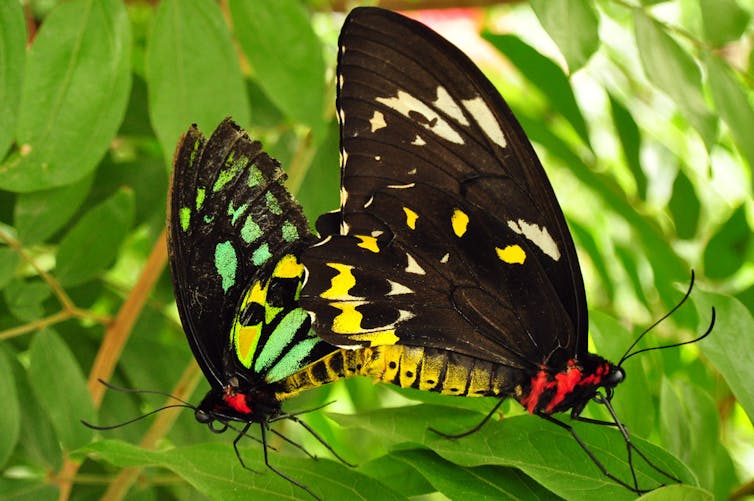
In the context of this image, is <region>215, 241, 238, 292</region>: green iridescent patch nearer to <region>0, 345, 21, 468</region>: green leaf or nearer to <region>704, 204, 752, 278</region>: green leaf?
<region>0, 345, 21, 468</region>: green leaf

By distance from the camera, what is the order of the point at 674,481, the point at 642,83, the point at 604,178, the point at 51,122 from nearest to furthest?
1. the point at 674,481
2. the point at 51,122
3. the point at 604,178
4. the point at 642,83

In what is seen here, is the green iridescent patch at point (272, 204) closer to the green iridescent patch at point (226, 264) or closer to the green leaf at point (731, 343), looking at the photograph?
the green iridescent patch at point (226, 264)

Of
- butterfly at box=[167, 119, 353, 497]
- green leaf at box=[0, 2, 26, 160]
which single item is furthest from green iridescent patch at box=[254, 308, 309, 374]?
green leaf at box=[0, 2, 26, 160]

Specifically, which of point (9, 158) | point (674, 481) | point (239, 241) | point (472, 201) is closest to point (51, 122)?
point (9, 158)

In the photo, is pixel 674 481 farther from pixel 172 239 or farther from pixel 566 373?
pixel 172 239

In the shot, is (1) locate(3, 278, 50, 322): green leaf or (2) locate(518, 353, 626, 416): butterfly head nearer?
(2) locate(518, 353, 626, 416): butterfly head

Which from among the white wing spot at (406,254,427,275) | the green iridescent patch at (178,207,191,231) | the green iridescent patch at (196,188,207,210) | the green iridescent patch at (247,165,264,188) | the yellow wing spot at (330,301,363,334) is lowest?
the yellow wing spot at (330,301,363,334)
